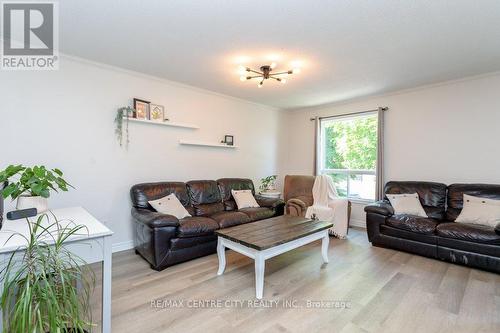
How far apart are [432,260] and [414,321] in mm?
1563

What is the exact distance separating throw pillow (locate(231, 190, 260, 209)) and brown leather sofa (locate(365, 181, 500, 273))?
5.82 feet

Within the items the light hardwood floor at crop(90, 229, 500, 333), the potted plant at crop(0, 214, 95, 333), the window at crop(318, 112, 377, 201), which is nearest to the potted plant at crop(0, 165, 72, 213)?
the potted plant at crop(0, 214, 95, 333)

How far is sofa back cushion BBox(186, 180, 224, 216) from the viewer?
3691 mm

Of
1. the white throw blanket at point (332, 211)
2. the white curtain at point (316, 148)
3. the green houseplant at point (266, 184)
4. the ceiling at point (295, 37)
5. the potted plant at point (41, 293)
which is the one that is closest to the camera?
the potted plant at point (41, 293)

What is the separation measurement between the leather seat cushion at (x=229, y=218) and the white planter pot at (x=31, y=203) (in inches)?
71.7

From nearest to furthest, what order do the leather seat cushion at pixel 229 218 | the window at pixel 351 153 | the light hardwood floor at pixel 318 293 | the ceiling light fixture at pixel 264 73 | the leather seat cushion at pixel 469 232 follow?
the light hardwood floor at pixel 318 293 → the leather seat cushion at pixel 469 232 → the ceiling light fixture at pixel 264 73 → the leather seat cushion at pixel 229 218 → the window at pixel 351 153

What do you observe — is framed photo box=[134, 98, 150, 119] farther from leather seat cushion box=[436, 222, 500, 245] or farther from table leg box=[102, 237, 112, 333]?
leather seat cushion box=[436, 222, 500, 245]

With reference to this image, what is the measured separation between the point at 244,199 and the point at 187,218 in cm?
116

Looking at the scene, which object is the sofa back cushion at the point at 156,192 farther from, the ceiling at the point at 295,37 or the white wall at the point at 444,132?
the white wall at the point at 444,132

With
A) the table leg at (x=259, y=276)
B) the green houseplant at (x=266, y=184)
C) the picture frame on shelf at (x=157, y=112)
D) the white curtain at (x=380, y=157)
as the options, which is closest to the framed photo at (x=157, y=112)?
the picture frame on shelf at (x=157, y=112)

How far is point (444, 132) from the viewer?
149 inches

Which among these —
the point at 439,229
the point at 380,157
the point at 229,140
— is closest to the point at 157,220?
the point at 229,140

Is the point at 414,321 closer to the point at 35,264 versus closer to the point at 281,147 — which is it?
the point at 35,264

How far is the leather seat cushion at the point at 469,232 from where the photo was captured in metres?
2.71
